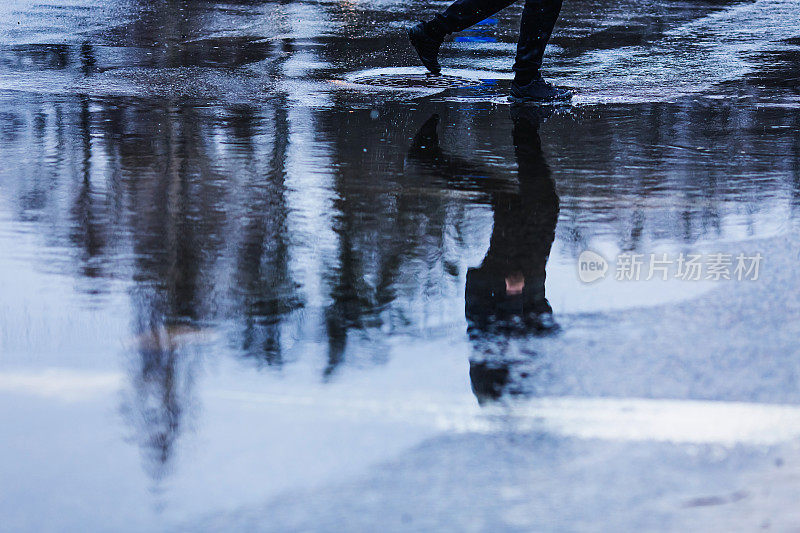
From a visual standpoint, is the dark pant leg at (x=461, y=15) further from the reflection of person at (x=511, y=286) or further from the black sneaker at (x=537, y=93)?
the reflection of person at (x=511, y=286)

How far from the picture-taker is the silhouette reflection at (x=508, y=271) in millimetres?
2961

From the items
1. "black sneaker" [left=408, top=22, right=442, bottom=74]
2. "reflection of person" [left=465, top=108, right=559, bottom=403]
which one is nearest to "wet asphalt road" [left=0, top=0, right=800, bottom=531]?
"reflection of person" [left=465, top=108, right=559, bottom=403]

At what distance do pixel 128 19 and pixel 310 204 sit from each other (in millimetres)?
7301

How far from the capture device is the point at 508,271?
3740 millimetres

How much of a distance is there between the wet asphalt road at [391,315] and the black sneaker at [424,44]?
87 cm

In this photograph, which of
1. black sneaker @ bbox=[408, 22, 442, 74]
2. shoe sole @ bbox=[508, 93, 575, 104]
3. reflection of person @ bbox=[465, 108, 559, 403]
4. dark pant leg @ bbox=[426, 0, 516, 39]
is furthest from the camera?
black sneaker @ bbox=[408, 22, 442, 74]

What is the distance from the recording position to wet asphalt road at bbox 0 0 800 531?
93.0 inches

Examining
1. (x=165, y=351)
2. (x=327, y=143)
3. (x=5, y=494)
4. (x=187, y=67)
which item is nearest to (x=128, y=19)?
(x=187, y=67)

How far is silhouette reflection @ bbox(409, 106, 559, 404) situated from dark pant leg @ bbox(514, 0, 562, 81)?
144 cm

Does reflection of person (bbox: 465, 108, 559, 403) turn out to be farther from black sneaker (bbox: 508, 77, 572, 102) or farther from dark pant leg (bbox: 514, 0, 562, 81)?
dark pant leg (bbox: 514, 0, 562, 81)

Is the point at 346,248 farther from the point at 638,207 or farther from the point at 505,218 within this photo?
the point at 638,207

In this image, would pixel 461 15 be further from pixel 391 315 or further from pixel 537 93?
pixel 391 315

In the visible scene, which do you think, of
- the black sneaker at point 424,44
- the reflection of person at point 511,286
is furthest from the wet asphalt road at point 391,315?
the black sneaker at point 424,44

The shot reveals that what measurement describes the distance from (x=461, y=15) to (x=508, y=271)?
173 inches
